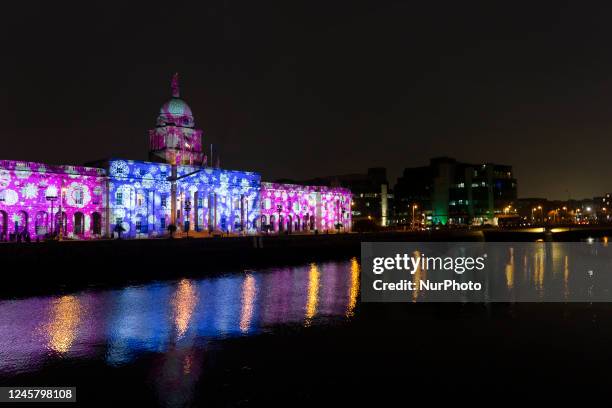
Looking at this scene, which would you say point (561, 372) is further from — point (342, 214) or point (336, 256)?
point (342, 214)

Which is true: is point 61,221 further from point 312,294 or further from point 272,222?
point 312,294

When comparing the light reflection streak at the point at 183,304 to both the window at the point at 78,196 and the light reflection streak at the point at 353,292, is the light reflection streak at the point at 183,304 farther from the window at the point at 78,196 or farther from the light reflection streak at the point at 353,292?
the window at the point at 78,196

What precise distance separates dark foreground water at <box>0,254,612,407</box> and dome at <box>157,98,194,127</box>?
74.6 m

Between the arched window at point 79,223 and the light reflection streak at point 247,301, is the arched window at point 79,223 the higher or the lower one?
the higher one

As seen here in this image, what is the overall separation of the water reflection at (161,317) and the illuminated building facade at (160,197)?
39.5 meters

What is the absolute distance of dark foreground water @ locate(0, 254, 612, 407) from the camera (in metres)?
13.2

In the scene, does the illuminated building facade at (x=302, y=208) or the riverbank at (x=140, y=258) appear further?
the illuminated building facade at (x=302, y=208)

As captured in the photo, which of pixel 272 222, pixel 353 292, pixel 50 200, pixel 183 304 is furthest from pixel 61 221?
pixel 353 292

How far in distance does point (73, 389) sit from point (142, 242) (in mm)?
35850

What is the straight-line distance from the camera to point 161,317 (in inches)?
885

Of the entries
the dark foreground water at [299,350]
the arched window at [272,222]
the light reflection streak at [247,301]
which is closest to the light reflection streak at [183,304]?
the dark foreground water at [299,350]

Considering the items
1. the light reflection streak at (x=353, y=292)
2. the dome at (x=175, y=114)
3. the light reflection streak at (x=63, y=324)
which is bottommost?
the light reflection streak at (x=353, y=292)

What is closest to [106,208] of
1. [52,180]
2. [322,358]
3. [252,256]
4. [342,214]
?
[52,180]

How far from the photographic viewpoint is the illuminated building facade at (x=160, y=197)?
69.7 metres
